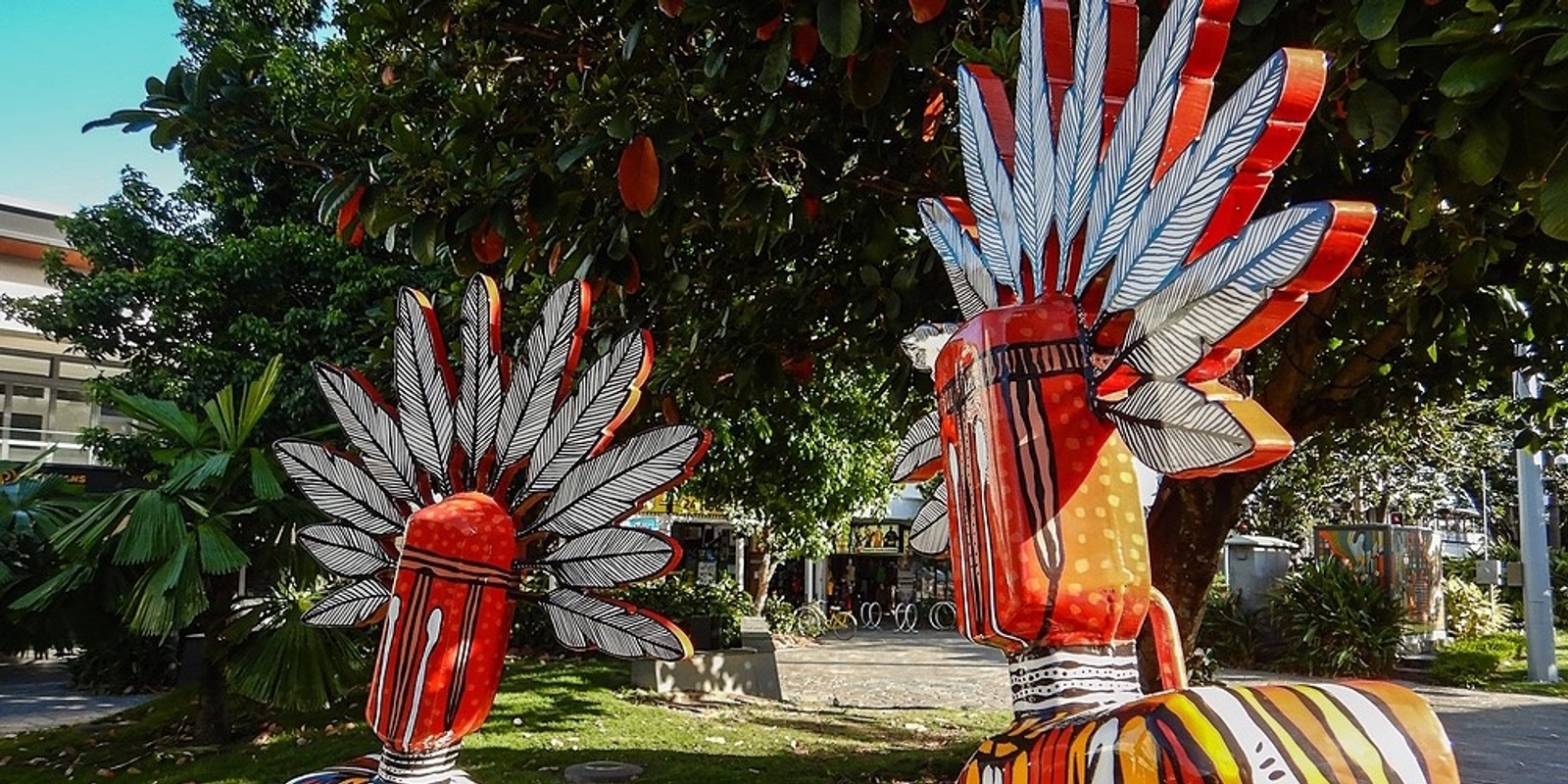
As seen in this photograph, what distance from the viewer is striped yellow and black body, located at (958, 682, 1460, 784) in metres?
1.26

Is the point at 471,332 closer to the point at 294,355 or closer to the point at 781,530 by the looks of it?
the point at 294,355

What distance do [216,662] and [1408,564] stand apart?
1498 centimetres

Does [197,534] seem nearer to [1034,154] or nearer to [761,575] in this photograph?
[1034,154]

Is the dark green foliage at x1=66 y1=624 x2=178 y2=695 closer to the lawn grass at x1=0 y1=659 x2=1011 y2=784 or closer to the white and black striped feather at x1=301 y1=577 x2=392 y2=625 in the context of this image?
the lawn grass at x1=0 y1=659 x2=1011 y2=784

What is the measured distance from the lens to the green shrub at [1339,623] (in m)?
14.2

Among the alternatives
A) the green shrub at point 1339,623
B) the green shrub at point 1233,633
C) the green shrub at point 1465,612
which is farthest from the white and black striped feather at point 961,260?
the green shrub at point 1465,612

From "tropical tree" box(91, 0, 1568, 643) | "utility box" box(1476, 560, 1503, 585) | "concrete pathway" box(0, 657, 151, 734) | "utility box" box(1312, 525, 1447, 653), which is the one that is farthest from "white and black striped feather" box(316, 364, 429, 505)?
"utility box" box(1476, 560, 1503, 585)

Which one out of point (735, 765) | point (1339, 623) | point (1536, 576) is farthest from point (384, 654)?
point (1536, 576)

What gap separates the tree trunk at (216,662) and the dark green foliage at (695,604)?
453cm

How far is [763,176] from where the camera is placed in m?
3.79

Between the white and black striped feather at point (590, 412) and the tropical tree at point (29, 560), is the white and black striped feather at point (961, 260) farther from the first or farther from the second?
the tropical tree at point (29, 560)

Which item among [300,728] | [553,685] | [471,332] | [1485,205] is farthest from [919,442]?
[553,685]

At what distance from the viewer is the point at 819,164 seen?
4.05 metres

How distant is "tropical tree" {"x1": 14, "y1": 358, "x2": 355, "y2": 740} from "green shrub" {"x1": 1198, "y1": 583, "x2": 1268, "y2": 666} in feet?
41.2
